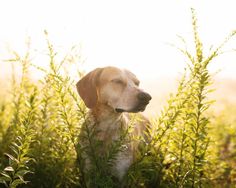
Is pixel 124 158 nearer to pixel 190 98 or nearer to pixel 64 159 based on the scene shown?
pixel 64 159

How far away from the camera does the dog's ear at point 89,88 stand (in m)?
4.45

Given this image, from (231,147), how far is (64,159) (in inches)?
99.9

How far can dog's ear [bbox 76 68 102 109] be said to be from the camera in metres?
4.45

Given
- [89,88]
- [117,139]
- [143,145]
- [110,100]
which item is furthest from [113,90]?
[143,145]

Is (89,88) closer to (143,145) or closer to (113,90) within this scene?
(113,90)

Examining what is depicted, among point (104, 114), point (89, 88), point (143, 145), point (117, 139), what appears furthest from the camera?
point (89, 88)

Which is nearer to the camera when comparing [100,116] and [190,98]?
[190,98]

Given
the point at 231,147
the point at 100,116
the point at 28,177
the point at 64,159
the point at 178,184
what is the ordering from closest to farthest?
1. the point at 178,184
2. the point at 64,159
3. the point at 28,177
4. the point at 100,116
5. the point at 231,147

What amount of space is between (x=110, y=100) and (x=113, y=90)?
147 mm

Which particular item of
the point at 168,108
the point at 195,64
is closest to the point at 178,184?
the point at 168,108

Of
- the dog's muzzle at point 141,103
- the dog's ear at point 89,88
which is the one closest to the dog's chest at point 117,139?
the dog's muzzle at point 141,103

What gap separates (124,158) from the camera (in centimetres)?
407

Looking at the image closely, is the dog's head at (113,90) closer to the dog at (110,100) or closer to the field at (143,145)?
the dog at (110,100)

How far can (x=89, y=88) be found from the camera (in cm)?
453
